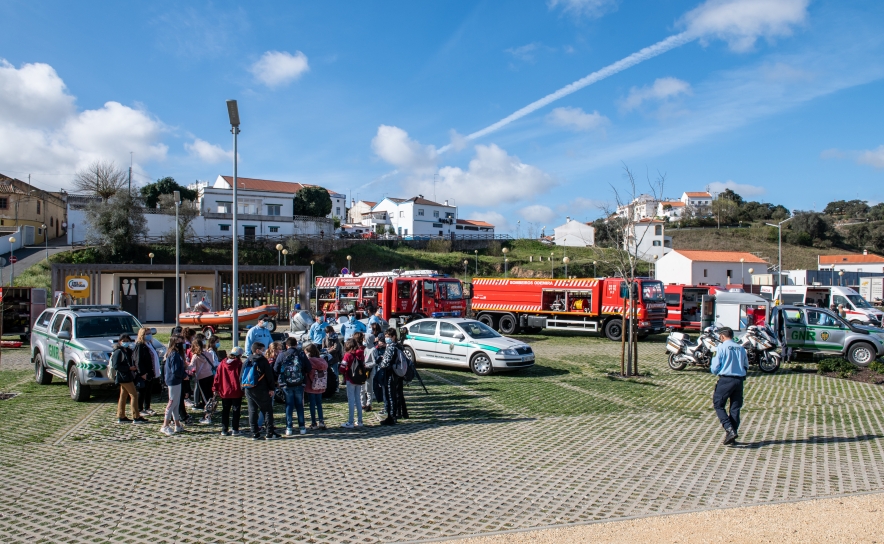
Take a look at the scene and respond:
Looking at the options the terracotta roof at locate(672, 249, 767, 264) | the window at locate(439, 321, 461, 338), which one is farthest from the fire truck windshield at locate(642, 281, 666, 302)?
the terracotta roof at locate(672, 249, 767, 264)

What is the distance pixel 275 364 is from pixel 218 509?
334 centimetres

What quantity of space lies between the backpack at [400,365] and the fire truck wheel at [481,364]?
17.1 feet

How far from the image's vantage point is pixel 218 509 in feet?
19.8

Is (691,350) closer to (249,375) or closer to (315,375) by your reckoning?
(315,375)

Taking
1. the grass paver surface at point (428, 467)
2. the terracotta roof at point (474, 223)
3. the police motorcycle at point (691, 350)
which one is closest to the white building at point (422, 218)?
the terracotta roof at point (474, 223)

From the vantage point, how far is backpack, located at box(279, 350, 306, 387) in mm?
9102

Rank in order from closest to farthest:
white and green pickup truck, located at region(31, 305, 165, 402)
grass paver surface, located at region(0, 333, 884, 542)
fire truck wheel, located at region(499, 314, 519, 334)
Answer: grass paver surface, located at region(0, 333, 884, 542), white and green pickup truck, located at region(31, 305, 165, 402), fire truck wheel, located at region(499, 314, 519, 334)

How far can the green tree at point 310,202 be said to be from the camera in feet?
226

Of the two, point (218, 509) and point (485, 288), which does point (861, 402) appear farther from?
point (485, 288)

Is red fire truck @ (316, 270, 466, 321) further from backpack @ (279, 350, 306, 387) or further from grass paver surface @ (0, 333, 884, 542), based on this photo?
backpack @ (279, 350, 306, 387)

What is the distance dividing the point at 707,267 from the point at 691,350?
172ft

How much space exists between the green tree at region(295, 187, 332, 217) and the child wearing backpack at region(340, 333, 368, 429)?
60.6m

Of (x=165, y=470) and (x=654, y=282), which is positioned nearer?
(x=165, y=470)

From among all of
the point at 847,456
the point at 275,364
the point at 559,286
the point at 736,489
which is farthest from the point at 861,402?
the point at 559,286
